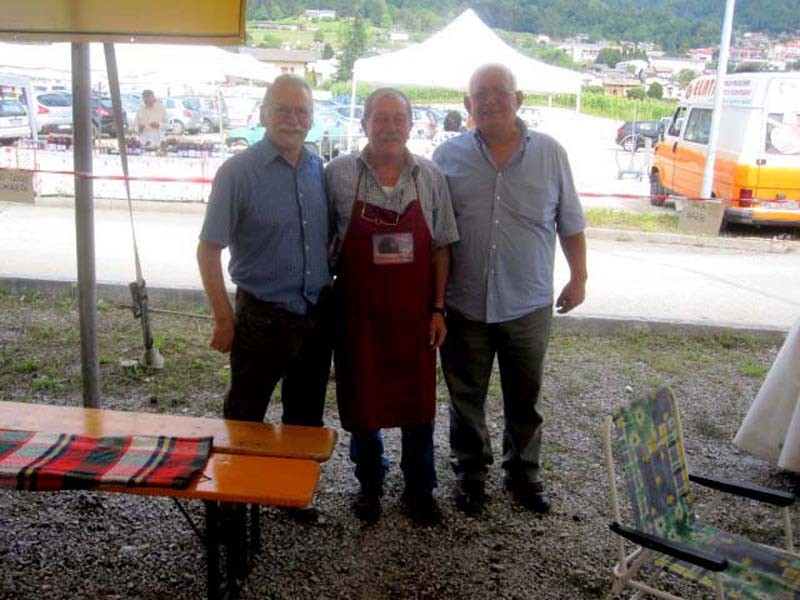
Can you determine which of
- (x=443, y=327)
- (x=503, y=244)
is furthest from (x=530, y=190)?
(x=443, y=327)

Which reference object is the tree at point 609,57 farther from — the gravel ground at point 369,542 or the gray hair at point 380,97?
the gray hair at point 380,97

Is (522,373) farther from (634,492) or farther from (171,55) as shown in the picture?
(171,55)

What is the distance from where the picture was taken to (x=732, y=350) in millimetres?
6148

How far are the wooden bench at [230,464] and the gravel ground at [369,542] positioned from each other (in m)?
0.24

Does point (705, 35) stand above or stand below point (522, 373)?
above

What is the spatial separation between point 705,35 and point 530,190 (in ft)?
52.1

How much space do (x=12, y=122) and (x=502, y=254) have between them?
17.6 metres

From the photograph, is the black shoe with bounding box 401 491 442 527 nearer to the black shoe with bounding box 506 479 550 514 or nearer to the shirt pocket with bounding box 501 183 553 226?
the black shoe with bounding box 506 479 550 514

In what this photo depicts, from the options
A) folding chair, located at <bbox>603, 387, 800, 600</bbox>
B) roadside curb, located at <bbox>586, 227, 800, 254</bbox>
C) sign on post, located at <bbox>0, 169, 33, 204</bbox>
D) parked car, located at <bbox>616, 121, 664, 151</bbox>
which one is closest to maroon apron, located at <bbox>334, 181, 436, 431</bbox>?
folding chair, located at <bbox>603, 387, 800, 600</bbox>

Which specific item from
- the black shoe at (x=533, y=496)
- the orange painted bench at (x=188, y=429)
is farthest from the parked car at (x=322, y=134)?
the orange painted bench at (x=188, y=429)

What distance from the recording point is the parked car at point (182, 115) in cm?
1873

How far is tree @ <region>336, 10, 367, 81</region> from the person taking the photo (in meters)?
18.8

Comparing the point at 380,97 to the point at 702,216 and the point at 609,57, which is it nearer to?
the point at 702,216

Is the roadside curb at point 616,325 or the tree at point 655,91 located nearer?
the roadside curb at point 616,325
